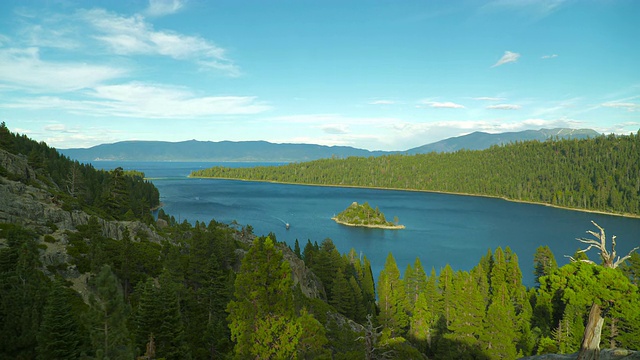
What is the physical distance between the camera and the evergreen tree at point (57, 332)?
70.5ft

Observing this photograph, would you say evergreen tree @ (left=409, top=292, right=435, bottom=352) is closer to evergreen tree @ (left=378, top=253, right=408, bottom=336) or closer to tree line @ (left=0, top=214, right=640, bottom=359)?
tree line @ (left=0, top=214, right=640, bottom=359)

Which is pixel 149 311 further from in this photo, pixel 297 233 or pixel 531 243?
pixel 531 243

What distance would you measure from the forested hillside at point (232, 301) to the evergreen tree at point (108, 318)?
0.05m

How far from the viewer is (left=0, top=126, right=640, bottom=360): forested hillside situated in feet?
61.6

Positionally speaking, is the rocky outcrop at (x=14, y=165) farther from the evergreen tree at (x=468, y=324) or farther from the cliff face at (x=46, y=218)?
the evergreen tree at (x=468, y=324)

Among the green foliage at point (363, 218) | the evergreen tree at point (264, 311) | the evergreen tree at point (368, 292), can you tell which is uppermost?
the evergreen tree at point (264, 311)

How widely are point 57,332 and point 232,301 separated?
11.7 meters

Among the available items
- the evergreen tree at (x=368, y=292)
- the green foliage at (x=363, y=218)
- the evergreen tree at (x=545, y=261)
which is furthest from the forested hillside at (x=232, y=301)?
the green foliage at (x=363, y=218)

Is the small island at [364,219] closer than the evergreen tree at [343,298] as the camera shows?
No

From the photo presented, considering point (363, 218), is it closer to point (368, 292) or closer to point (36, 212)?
point (368, 292)

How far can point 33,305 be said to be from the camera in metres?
25.1

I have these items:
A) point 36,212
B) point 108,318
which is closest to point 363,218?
point 36,212

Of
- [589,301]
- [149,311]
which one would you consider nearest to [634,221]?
[589,301]

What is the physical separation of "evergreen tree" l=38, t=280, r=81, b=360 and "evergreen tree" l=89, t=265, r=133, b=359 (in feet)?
24.9
